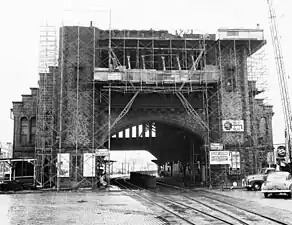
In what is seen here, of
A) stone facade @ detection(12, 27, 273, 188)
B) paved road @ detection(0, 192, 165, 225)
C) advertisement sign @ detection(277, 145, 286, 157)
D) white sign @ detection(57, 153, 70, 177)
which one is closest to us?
paved road @ detection(0, 192, 165, 225)

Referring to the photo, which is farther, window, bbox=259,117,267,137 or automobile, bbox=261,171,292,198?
window, bbox=259,117,267,137

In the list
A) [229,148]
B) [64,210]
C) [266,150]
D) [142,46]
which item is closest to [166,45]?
[142,46]

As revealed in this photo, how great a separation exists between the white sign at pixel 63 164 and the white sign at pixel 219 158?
40.1 feet

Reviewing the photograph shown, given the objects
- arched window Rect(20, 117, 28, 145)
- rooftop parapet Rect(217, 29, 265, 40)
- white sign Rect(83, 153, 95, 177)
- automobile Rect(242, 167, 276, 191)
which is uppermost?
rooftop parapet Rect(217, 29, 265, 40)

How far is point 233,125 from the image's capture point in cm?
3506

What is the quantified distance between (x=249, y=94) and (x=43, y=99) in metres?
19.0

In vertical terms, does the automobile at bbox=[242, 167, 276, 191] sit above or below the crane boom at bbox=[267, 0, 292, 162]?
below

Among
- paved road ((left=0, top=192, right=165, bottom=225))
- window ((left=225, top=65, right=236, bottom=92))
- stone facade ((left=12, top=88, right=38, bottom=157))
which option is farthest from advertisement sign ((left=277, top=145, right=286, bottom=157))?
stone facade ((left=12, top=88, right=38, bottom=157))

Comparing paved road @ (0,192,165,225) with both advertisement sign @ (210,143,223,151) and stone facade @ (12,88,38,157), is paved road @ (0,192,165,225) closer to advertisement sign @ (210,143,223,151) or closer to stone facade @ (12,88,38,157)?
advertisement sign @ (210,143,223,151)

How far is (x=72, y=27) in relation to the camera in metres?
34.9

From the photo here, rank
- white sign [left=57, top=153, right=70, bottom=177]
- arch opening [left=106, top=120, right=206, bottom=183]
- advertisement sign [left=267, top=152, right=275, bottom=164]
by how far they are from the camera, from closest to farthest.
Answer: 1. white sign [left=57, top=153, right=70, bottom=177]
2. advertisement sign [left=267, top=152, right=275, bottom=164]
3. arch opening [left=106, top=120, right=206, bottom=183]

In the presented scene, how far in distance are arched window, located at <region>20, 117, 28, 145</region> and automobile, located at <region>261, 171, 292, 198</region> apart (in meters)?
22.7

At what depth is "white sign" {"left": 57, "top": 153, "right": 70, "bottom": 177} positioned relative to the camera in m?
33.2

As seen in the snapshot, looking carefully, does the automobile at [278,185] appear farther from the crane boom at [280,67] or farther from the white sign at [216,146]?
the crane boom at [280,67]
